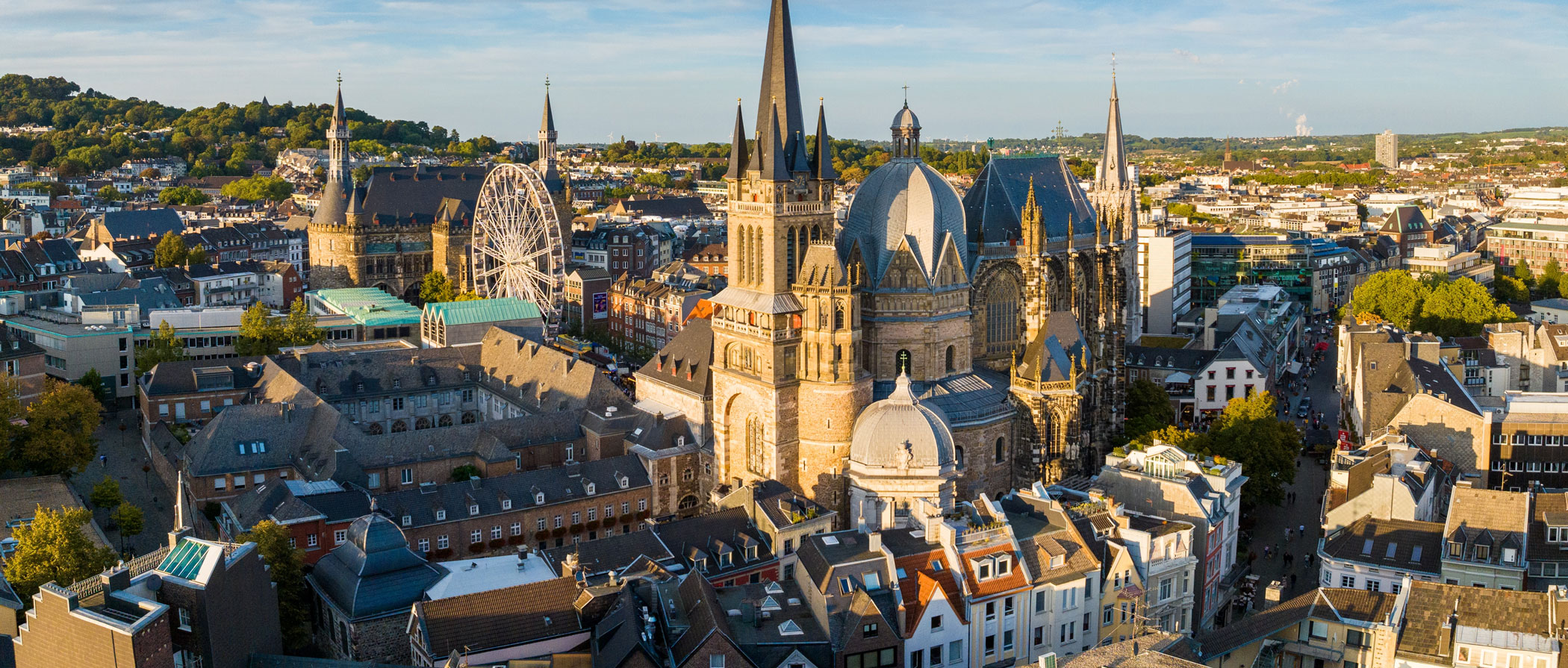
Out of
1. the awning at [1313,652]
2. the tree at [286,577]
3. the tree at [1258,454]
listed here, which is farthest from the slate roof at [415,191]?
the awning at [1313,652]

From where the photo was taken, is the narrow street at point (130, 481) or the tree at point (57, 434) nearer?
the narrow street at point (130, 481)

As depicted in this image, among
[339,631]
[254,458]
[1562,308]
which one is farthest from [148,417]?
[1562,308]

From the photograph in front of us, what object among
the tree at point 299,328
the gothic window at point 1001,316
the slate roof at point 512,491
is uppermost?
the gothic window at point 1001,316

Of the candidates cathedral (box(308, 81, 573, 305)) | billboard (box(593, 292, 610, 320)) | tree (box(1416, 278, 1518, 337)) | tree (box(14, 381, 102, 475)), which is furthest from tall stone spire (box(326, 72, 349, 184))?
tree (box(1416, 278, 1518, 337))

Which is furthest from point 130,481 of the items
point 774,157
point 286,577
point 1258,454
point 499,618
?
point 1258,454

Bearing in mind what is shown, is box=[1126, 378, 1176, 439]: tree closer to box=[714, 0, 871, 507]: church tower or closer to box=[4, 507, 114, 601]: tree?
box=[714, 0, 871, 507]: church tower

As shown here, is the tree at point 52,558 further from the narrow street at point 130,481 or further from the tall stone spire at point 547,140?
the tall stone spire at point 547,140
